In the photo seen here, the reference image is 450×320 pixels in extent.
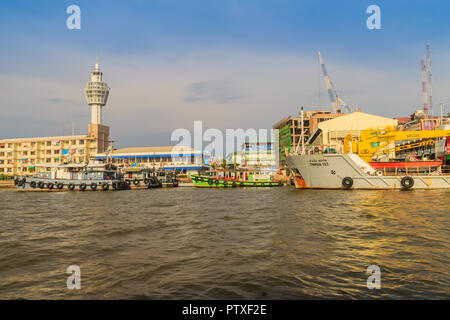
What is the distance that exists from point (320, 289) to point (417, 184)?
32916 millimetres

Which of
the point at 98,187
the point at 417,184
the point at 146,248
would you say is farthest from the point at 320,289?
the point at 98,187

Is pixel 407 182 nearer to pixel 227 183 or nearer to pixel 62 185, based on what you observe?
pixel 227 183

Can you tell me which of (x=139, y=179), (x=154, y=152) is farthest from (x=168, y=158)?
(x=139, y=179)

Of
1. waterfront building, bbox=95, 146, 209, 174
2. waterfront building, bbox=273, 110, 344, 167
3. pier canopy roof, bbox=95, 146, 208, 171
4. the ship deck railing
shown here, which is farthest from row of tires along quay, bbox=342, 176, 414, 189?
pier canopy roof, bbox=95, 146, 208, 171

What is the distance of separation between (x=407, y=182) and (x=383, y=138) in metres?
6.96

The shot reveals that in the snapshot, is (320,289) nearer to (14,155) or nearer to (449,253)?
(449,253)

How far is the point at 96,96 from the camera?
416 ft

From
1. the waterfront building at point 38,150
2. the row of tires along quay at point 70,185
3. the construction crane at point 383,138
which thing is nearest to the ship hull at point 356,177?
the construction crane at point 383,138

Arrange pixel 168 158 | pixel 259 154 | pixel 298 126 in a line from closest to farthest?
pixel 298 126, pixel 168 158, pixel 259 154

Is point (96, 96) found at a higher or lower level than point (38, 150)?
higher

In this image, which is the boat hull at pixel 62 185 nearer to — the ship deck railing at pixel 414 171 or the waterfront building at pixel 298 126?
the ship deck railing at pixel 414 171

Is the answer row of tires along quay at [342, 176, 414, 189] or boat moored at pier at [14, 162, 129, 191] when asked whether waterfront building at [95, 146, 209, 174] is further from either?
row of tires along quay at [342, 176, 414, 189]

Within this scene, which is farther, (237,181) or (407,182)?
(237,181)

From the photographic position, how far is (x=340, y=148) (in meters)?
38.5
